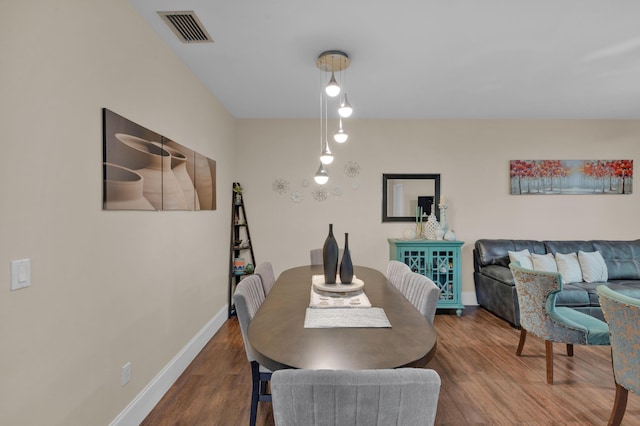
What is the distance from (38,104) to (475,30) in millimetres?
2520

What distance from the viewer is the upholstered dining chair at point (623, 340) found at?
166cm

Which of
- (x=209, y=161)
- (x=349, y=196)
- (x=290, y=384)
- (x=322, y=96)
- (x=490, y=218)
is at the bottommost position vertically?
(x=290, y=384)

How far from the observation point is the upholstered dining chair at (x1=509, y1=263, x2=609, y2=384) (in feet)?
7.89

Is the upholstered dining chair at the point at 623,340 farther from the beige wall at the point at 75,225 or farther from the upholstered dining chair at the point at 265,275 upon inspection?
the beige wall at the point at 75,225

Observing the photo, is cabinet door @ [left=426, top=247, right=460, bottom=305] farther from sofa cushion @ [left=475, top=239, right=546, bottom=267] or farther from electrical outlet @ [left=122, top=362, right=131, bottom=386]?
electrical outlet @ [left=122, top=362, right=131, bottom=386]

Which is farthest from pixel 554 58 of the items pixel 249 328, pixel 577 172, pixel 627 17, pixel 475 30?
pixel 249 328

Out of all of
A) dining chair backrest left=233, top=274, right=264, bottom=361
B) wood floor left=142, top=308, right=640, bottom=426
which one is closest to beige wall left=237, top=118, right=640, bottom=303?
wood floor left=142, top=308, right=640, bottom=426

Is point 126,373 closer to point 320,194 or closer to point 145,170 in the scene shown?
point 145,170

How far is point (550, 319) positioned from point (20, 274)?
10.4ft

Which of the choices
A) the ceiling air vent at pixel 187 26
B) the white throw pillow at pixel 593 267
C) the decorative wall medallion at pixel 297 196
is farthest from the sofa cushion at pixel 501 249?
the ceiling air vent at pixel 187 26

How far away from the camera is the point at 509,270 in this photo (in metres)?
3.79

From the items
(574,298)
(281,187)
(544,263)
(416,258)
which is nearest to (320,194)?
(281,187)

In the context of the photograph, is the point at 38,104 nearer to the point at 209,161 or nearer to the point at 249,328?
the point at 249,328

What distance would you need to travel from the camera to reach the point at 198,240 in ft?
10.2
